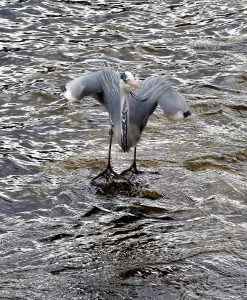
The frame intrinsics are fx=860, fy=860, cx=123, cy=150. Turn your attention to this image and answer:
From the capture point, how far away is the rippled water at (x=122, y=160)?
23.4 feet

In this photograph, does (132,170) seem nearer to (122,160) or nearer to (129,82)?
(122,160)

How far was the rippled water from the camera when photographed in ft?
23.4

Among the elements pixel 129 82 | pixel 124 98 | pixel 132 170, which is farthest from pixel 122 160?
pixel 129 82

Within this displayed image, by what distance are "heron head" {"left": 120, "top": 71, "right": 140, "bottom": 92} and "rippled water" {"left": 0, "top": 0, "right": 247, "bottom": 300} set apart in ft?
3.36

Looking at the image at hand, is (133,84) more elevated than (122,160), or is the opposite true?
(133,84)

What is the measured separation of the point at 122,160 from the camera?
390 inches

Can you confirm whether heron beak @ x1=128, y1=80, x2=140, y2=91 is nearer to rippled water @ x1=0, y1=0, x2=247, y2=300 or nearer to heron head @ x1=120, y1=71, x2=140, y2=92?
heron head @ x1=120, y1=71, x2=140, y2=92

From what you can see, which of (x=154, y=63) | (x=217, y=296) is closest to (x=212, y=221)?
(x=217, y=296)

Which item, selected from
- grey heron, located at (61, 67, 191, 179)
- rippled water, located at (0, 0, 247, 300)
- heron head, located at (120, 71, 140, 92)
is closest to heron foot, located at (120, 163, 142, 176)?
grey heron, located at (61, 67, 191, 179)

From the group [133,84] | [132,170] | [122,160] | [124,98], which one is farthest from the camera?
[122,160]

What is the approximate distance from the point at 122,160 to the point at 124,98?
103cm

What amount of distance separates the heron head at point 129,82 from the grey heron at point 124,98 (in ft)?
0.09

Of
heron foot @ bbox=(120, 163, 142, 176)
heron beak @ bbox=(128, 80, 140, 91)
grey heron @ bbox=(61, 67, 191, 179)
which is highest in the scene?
heron beak @ bbox=(128, 80, 140, 91)

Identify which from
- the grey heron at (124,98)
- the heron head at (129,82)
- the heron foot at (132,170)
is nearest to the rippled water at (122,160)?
the heron foot at (132,170)
